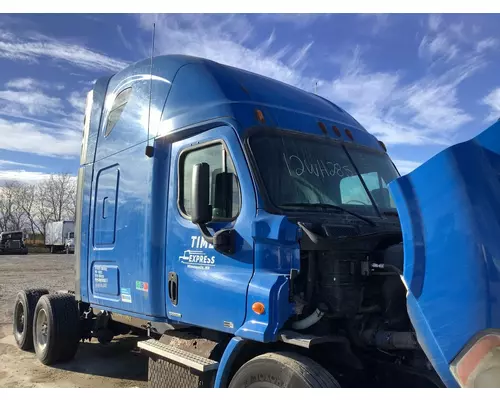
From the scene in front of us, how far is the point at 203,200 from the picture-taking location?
3600 mm

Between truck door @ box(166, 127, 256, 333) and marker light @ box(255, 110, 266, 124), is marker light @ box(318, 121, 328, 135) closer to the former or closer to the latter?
marker light @ box(255, 110, 266, 124)

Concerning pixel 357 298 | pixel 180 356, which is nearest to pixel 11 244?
pixel 180 356

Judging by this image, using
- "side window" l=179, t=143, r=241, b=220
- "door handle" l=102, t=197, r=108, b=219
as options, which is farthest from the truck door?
"door handle" l=102, t=197, r=108, b=219

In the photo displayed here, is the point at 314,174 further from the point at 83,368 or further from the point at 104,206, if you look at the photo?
the point at 83,368

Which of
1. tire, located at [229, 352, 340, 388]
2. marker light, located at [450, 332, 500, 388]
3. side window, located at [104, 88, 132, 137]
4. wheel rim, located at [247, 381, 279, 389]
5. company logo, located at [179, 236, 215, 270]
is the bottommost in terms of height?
wheel rim, located at [247, 381, 279, 389]

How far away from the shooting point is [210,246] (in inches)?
151

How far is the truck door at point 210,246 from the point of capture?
3621 mm

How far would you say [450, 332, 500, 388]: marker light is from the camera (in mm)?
2420

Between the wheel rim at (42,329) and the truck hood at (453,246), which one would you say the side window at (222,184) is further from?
the wheel rim at (42,329)

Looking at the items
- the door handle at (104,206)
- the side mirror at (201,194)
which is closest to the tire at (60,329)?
the door handle at (104,206)

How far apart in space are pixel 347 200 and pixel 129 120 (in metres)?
2.50

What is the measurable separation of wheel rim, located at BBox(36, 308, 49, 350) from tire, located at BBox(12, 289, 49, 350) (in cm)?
33

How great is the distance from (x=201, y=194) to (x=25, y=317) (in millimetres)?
4996

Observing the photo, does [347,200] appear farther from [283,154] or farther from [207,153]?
[207,153]
